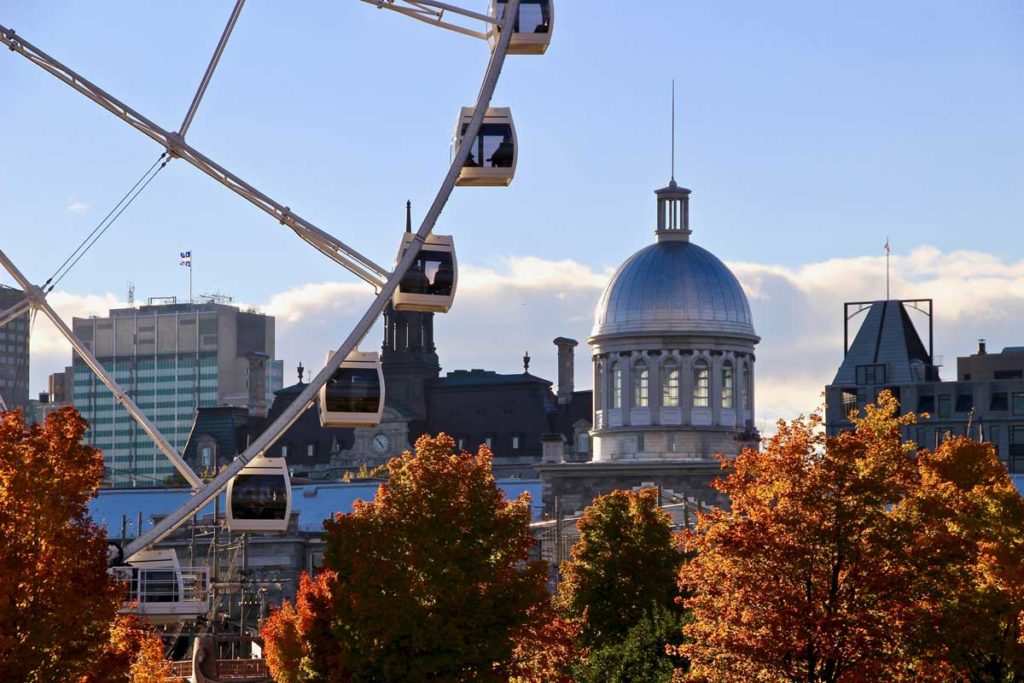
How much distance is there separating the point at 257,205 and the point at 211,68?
3.20 metres

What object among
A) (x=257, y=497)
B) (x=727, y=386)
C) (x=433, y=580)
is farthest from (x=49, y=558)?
(x=727, y=386)

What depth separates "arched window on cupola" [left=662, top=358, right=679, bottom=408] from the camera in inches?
6132

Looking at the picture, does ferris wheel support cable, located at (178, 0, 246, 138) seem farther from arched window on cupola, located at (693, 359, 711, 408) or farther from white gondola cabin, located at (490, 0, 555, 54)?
arched window on cupola, located at (693, 359, 711, 408)

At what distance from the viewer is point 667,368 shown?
15588 centimetres

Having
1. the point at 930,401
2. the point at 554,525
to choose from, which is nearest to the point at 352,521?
the point at 554,525

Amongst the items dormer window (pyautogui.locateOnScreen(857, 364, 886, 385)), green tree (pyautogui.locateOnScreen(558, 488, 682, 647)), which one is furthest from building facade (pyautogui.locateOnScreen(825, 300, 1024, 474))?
green tree (pyautogui.locateOnScreen(558, 488, 682, 647))

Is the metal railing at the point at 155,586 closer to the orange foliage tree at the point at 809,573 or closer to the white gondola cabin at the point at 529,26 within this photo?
the orange foliage tree at the point at 809,573

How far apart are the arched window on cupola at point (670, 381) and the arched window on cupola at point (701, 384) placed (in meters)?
1.00

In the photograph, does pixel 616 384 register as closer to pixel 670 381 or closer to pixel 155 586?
pixel 670 381

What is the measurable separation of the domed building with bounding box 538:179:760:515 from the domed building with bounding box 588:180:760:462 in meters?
0.05

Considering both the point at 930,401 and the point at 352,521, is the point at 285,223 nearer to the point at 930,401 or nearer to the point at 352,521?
the point at 352,521

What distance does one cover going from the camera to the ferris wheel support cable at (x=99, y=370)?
60.9m

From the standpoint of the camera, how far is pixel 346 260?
6378 centimetres

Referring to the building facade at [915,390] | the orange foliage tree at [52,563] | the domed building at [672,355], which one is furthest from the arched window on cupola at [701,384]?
the orange foliage tree at [52,563]
